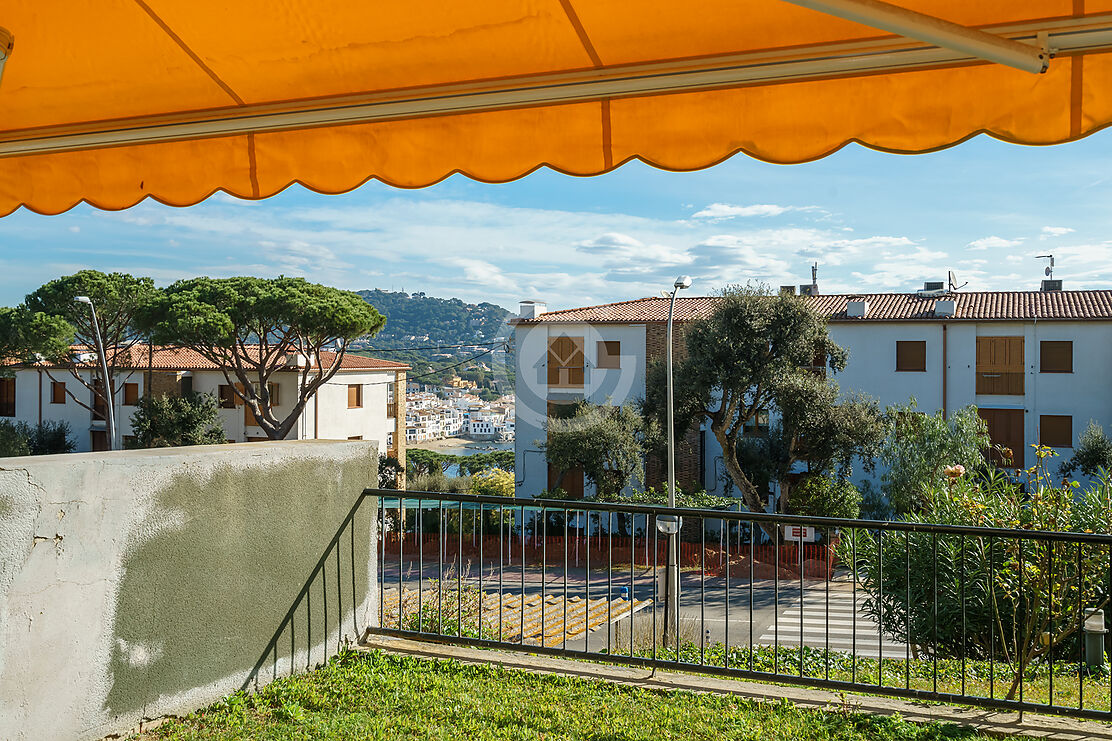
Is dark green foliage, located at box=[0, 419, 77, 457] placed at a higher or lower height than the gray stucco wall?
lower

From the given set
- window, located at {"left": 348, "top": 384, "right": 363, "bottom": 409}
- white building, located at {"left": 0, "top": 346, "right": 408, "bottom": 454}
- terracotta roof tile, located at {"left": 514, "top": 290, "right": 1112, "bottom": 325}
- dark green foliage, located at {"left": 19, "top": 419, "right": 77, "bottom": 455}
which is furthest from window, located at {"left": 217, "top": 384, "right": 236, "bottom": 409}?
terracotta roof tile, located at {"left": 514, "top": 290, "right": 1112, "bottom": 325}

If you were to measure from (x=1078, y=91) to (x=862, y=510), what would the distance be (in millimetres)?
27218

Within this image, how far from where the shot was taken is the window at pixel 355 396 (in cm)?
4378

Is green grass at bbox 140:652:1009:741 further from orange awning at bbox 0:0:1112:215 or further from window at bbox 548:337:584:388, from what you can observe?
window at bbox 548:337:584:388

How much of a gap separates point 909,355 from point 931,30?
106 ft

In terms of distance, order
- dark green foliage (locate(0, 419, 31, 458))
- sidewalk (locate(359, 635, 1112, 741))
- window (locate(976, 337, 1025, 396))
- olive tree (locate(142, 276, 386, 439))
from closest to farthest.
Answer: sidewalk (locate(359, 635, 1112, 741)), window (locate(976, 337, 1025, 396)), olive tree (locate(142, 276, 386, 439)), dark green foliage (locate(0, 419, 31, 458))

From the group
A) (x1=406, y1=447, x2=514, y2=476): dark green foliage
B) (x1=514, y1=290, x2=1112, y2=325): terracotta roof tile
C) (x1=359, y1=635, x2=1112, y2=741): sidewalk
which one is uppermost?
(x1=514, y1=290, x2=1112, y2=325): terracotta roof tile

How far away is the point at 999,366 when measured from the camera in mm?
30609

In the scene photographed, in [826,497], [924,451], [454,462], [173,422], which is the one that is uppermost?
[173,422]

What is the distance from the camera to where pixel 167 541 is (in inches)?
136

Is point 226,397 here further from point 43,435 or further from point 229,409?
point 43,435

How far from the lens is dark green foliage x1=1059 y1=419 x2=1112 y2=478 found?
91.5 feet

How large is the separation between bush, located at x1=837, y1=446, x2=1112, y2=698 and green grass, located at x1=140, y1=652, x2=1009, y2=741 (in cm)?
101

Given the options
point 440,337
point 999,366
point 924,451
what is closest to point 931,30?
point 924,451
